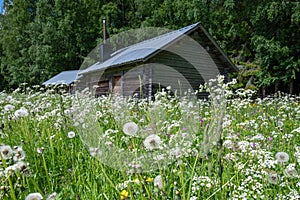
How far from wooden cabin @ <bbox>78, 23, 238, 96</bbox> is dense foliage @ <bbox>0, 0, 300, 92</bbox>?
6612mm

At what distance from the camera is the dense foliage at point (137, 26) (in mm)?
17984

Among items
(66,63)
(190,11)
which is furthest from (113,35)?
(190,11)

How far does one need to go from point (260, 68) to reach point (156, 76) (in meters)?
11.2

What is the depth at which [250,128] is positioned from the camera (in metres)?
2.81

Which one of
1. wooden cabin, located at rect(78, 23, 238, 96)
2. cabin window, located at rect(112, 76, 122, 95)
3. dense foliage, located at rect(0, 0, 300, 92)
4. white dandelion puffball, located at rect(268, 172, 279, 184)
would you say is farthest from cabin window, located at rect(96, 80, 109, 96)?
white dandelion puffball, located at rect(268, 172, 279, 184)

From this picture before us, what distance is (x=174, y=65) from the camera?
11812mm

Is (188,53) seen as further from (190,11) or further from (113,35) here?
(113,35)

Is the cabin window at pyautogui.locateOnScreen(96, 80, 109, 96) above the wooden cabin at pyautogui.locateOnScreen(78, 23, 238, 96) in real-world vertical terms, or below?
below

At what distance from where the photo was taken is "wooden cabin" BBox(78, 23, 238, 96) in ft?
35.7

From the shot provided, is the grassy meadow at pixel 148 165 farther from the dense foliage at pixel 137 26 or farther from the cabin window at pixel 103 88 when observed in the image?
the dense foliage at pixel 137 26

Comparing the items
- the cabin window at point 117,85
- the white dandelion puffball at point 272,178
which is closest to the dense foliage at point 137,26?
the cabin window at point 117,85

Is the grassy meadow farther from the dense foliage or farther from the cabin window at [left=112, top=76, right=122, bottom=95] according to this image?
the dense foliage

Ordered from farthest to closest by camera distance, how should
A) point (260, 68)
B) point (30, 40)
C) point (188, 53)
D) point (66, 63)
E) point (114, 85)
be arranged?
point (66, 63), point (30, 40), point (260, 68), point (114, 85), point (188, 53)

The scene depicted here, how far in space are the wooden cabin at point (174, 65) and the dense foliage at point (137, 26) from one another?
661 centimetres
